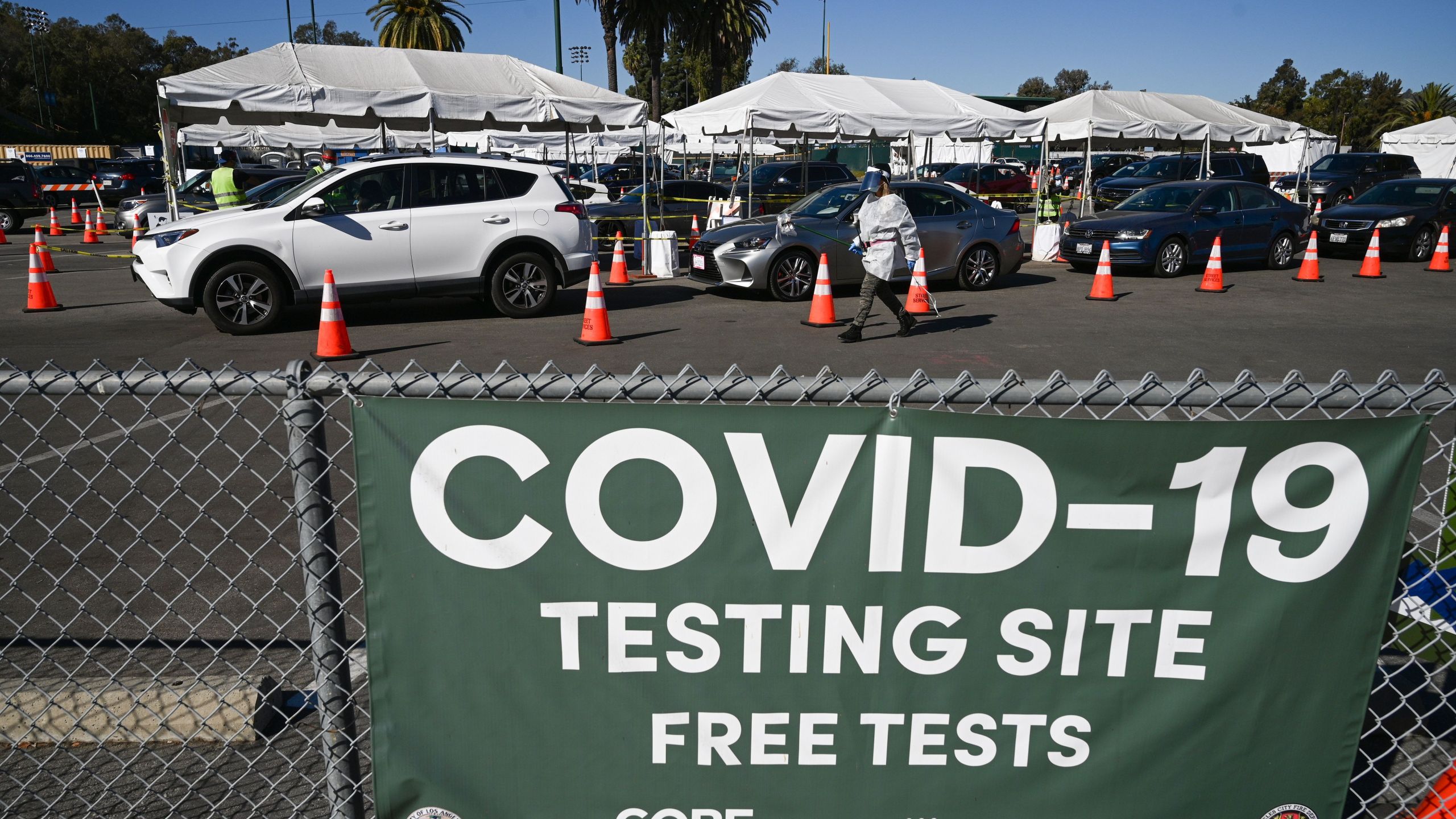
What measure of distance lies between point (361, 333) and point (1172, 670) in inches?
408

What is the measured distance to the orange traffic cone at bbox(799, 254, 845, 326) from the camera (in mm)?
11844

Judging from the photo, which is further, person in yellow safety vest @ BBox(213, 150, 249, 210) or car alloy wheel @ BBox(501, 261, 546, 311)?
person in yellow safety vest @ BBox(213, 150, 249, 210)

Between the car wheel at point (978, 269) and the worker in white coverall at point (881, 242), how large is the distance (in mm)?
4362

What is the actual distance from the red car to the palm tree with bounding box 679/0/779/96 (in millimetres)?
9510

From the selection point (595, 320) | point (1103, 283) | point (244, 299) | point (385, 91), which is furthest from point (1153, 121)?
point (244, 299)

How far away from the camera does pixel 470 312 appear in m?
12.8

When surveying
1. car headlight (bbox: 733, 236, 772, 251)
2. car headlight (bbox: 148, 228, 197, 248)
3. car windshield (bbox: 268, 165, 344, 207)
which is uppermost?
car windshield (bbox: 268, 165, 344, 207)

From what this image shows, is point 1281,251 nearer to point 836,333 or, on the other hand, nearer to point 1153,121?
point 1153,121

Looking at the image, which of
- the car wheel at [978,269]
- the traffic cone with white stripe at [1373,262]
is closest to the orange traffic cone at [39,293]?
the car wheel at [978,269]

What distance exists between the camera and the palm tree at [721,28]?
39500 mm

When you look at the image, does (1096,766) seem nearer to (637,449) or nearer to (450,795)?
(637,449)

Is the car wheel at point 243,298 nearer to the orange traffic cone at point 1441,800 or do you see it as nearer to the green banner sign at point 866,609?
the green banner sign at point 866,609

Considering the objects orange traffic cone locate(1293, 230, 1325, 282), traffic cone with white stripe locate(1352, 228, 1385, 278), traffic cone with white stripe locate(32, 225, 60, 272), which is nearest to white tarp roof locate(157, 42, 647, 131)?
traffic cone with white stripe locate(32, 225, 60, 272)

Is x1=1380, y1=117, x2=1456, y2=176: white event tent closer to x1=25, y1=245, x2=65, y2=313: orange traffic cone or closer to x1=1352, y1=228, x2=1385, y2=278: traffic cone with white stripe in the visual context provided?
x1=1352, y1=228, x2=1385, y2=278: traffic cone with white stripe
